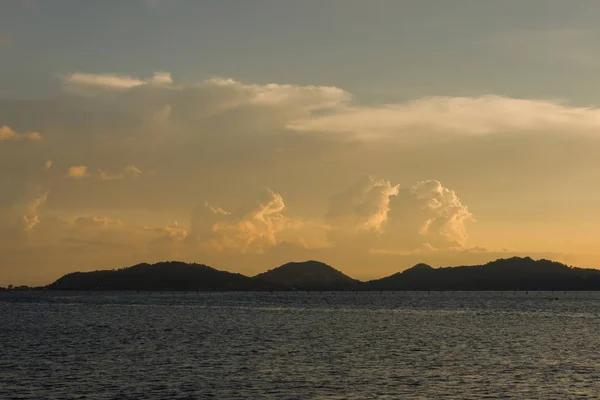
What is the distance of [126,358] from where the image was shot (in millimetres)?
92125

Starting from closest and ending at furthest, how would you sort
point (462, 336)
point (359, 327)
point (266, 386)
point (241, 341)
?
1. point (266, 386)
2. point (241, 341)
3. point (462, 336)
4. point (359, 327)

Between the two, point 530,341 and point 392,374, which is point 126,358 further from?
point 530,341

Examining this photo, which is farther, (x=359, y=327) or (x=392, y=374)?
(x=359, y=327)

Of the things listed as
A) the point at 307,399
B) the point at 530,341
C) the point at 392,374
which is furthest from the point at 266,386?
the point at 530,341

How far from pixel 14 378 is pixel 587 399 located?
53014mm

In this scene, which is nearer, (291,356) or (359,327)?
(291,356)

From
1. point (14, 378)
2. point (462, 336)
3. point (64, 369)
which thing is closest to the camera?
point (14, 378)

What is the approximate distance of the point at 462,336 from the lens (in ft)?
435

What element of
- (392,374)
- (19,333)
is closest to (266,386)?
(392,374)

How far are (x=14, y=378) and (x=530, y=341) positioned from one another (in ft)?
267

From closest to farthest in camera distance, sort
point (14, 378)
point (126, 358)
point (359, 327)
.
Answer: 1. point (14, 378)
2. point (126, 358)
3. point (359, 327)

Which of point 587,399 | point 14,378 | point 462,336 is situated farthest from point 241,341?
point 587,399

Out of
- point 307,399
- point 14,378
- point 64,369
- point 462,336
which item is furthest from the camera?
point 462,336

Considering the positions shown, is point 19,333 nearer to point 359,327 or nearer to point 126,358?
point 126,358
